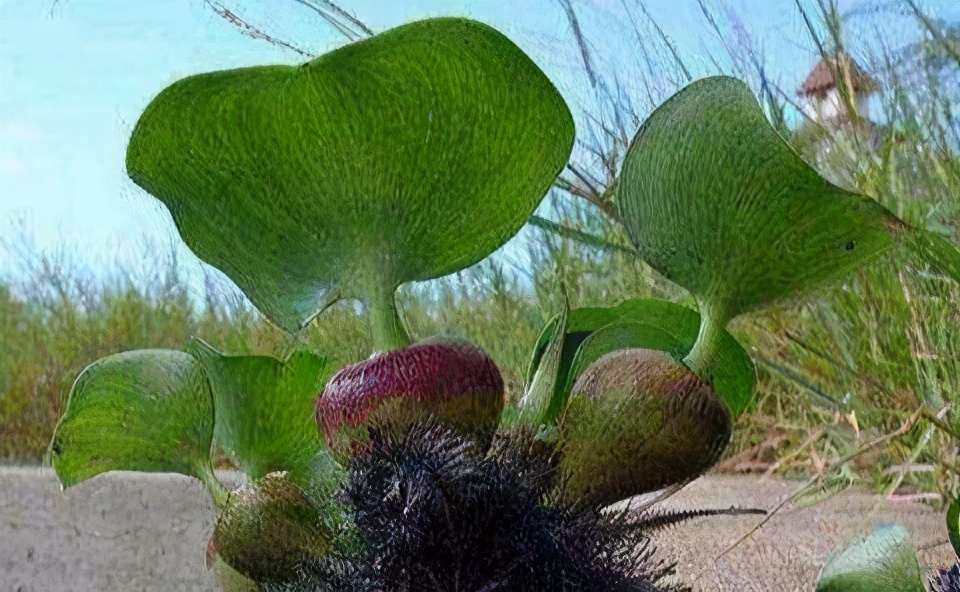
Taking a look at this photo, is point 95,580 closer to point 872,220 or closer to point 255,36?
point 255,36

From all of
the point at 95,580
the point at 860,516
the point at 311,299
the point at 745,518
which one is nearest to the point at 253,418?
the point at 311,299

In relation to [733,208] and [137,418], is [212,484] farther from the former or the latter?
[733,208]

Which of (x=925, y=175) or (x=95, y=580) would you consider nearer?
(x=95, y=580)

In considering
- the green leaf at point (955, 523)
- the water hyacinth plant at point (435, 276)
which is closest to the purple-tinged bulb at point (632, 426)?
the water hyacinth plant at point (435, 276)

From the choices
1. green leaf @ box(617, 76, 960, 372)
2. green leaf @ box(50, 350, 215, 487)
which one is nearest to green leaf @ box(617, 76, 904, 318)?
green leaf @ box(617, 76, 960, 372)

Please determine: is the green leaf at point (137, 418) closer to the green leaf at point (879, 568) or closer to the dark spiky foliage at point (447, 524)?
the dark spiky foliage at point (447, 524)

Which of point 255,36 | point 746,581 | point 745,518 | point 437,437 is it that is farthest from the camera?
point 745,518

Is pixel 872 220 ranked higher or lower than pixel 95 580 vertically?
higher

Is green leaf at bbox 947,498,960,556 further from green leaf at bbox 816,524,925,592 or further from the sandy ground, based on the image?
the sandy ground
